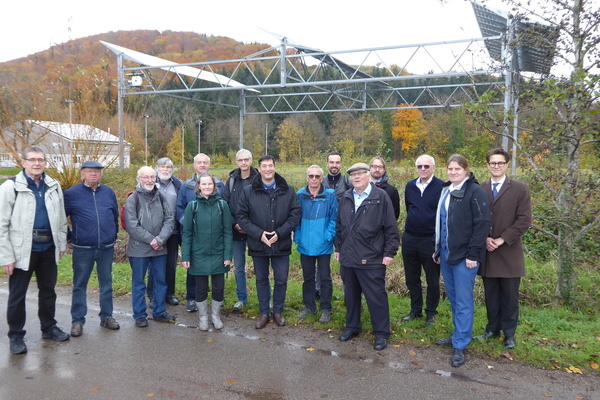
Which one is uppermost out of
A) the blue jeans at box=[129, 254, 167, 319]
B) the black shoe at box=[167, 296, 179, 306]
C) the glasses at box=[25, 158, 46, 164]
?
the glasses at box=[25, 158, 46, 164]

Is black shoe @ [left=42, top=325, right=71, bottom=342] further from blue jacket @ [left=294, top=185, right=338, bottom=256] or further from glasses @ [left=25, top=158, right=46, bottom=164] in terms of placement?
blue jacket @ [left=294, top=185, right=338, bottom=256]

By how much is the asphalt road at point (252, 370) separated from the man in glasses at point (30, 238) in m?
0.27

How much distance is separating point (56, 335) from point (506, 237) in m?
5.00

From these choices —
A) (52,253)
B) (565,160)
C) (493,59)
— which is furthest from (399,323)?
(493,59)

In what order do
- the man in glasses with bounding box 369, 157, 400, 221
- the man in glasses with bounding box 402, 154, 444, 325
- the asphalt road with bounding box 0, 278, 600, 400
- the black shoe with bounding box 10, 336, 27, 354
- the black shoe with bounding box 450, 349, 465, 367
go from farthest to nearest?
the man in glasses with bounding box 369, 157, 400, 221
the man in glasses with bounding box 402, 154, 444, 325
the black shoe with bounding box 10, 336, 27, 354
the black shoe with bounding box 450, 349, 465, 367
the asphalt road with bounding box 0, 278, 600, 400

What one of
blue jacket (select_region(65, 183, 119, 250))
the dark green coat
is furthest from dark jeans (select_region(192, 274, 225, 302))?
blue jacket (select_region(65, 183, 119, 250))

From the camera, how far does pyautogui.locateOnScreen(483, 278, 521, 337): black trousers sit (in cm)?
470

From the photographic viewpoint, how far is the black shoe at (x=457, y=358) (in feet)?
14.2

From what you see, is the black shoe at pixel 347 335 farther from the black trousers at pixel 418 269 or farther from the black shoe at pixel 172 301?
the black shoe at pixel 172 301

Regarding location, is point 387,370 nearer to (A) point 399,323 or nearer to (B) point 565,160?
(A) point 399,323

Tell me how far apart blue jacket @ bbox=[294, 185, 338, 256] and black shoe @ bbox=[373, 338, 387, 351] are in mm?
1253

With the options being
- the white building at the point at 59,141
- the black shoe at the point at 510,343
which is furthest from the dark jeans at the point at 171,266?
the white building at the point at 59,141

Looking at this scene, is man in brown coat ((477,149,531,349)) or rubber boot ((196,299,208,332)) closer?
man in brown coat ((477,149,531,349))

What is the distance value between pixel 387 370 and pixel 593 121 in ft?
12.5
